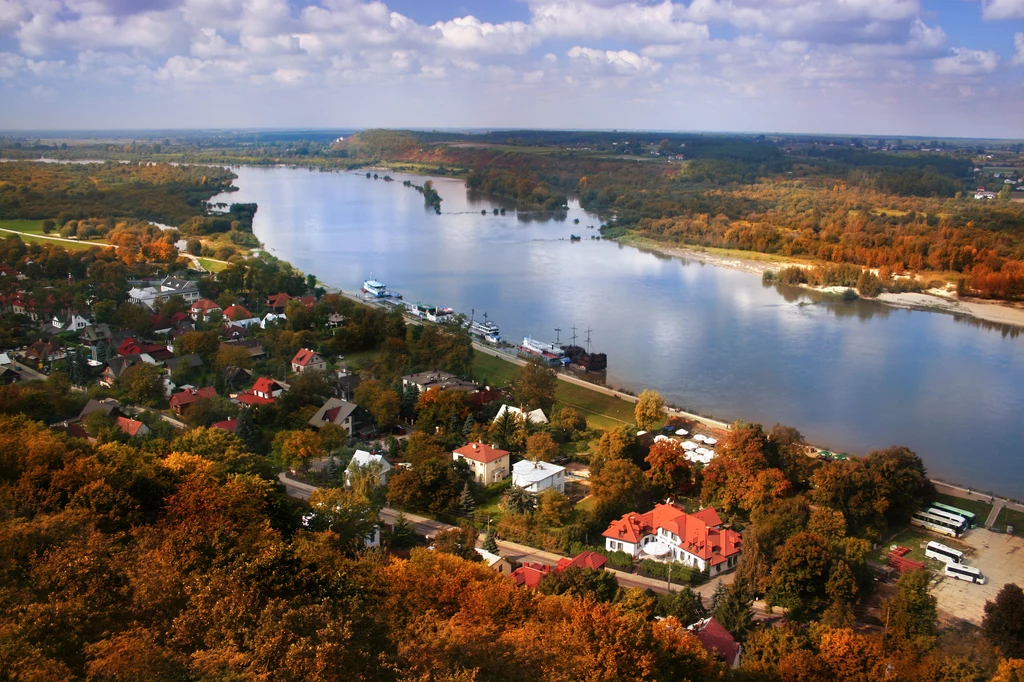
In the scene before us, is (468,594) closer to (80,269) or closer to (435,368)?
(435,368)

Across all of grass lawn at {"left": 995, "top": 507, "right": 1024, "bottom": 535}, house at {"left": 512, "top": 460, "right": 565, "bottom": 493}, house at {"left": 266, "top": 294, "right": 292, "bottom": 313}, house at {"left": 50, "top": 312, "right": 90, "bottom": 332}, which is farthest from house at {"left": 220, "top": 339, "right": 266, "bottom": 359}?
grass lawn at {"left": 995, "top": 507, "right": 1024, "bottom": 535}

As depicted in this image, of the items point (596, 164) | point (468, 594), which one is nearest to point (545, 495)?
point (468, 594)

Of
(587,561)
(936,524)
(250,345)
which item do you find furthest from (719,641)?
(250,345)

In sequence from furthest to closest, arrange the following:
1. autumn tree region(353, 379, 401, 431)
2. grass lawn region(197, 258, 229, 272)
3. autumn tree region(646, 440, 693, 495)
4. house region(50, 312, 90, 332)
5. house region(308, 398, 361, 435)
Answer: grass lawn region(197, 258, 229, 272) → house region(50, 312, 90, 332) → autumn tree region(353, 379, 401, 431) → house region(308, 398, 361, 435) → autumn tree region(646, 440, 693, 495)

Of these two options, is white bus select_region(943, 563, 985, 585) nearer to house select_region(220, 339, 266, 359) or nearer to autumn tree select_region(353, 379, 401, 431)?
autumn tree select_region(353, 379, 401, 431)

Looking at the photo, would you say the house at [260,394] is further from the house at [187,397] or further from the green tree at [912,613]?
the green tree at [912,613]

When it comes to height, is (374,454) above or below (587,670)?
below
